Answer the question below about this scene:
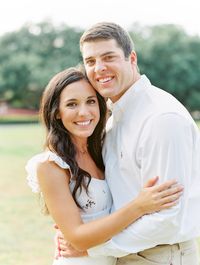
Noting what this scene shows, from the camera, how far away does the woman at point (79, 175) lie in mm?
2504

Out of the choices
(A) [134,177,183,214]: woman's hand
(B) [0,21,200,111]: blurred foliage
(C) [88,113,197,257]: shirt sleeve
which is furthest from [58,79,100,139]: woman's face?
(B) [0,21,200,111]: blurred foliage

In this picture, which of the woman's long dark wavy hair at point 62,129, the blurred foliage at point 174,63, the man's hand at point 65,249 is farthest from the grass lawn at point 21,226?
the blurred foliage at point 174,63

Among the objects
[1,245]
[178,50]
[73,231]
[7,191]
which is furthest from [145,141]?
[178,50]

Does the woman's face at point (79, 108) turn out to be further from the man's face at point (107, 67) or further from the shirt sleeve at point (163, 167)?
the shirt sleeve at point (163, 167)

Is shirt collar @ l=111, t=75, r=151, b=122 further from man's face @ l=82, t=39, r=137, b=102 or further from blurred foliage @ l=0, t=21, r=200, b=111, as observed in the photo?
blurred foliage @ l=0, t=21, r=200, b=111

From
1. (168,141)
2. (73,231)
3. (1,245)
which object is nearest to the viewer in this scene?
(168,141)

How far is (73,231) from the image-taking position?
262 cm

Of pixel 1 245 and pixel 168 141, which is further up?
pixel 168 141

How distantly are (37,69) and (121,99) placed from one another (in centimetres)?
4172

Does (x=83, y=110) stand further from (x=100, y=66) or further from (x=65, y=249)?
(x=65, y=249)

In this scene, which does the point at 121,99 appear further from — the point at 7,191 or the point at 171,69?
the point at 171,69

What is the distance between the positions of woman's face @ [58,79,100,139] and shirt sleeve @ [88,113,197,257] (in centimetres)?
38

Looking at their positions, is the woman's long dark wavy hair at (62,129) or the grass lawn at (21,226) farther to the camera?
the grass lawn at (21,226)

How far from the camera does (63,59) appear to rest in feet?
148
